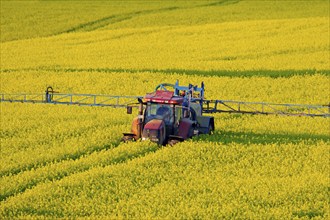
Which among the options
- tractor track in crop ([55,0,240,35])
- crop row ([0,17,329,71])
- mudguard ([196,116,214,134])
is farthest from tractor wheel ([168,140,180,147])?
tractor track in crop ([55,0,240,35])

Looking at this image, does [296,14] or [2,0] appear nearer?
[296,14]

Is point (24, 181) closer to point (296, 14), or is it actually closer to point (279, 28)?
point (279, 28)

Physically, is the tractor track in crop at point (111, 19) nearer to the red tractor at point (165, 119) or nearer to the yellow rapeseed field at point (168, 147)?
the yellow rapeseed field at point (168, 147)

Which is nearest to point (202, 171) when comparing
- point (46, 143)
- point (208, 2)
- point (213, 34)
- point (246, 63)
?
point (46, 143)

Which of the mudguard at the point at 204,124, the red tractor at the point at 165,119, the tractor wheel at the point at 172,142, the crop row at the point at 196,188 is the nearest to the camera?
the crop row at the point at 196,188

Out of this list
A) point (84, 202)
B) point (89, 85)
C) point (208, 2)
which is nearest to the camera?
point (84, 202)

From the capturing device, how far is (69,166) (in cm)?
1823

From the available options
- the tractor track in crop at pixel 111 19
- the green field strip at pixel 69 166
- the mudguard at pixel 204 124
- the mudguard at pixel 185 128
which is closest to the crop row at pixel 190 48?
the tractor track in crop at pixel 111 19

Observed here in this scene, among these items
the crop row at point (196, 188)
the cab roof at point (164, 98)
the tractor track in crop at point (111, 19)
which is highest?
the tractor track in crop at point (111, 19)

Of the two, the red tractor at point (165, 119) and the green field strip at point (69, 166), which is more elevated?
the red tractor at point (165, 119)

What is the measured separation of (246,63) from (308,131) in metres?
A: 13.0

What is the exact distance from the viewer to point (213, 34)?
148ft

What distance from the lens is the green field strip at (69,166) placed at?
16.8 m

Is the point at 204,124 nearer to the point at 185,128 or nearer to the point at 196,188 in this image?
the point at 185,128
